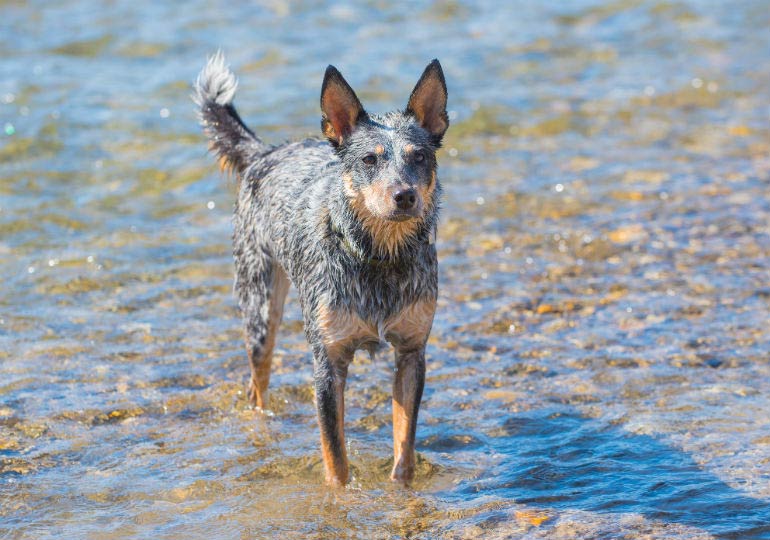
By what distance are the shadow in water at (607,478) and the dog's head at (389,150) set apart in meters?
1.55

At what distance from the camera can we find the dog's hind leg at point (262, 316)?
22.6ft

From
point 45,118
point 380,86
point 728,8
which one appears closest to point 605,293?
point 380,86

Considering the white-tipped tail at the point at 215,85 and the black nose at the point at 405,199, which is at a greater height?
the white-tipped tail at the point at 215,85

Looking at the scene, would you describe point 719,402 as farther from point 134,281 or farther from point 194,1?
point 194,1

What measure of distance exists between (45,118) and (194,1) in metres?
5.14

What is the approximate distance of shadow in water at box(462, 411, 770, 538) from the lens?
5.38 meters

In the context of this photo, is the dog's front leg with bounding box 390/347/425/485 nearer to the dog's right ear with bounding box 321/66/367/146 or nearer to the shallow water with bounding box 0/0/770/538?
the shallow water with bounding box 0/0/770/538

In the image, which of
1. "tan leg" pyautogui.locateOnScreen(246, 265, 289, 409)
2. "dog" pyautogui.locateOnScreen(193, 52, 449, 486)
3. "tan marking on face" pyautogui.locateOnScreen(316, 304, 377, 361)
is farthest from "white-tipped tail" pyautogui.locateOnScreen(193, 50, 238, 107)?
"tan marking on face" pyautogui.locateOnScreen(316, 304, 377, 361)

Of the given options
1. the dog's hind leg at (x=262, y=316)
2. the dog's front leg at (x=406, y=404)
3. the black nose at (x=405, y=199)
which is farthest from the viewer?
the dog's hind leg at (x=262, y=316)

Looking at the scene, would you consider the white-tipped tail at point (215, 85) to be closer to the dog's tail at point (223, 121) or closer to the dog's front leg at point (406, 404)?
the dog's tail at point (223, 121)

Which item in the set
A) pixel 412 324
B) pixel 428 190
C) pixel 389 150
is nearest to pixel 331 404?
pixel 412 324

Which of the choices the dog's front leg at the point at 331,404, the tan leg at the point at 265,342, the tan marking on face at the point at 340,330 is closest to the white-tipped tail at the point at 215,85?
the tan leg at the point at 265,342

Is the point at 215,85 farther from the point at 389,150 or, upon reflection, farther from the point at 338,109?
the point at 389,150

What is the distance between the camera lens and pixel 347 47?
48.4 feet
